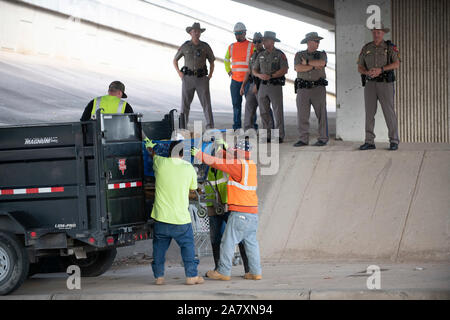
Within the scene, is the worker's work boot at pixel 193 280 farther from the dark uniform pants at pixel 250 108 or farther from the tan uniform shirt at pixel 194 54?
the tan uniform shirt at pixel 194 54

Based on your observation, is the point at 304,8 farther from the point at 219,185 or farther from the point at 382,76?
the point at 219,185

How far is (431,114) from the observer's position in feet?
50.6

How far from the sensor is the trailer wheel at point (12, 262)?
30.5 ft

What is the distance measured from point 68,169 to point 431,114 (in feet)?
28.2

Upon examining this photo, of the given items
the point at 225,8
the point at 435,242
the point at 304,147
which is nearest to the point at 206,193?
the point at 435,242

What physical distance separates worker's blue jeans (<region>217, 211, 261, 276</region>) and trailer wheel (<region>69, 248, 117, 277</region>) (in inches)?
72.1

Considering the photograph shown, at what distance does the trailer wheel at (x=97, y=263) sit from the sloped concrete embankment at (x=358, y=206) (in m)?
2.30

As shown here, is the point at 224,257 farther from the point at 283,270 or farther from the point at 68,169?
the point at 68,169

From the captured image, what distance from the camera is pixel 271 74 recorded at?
1481 centimetres

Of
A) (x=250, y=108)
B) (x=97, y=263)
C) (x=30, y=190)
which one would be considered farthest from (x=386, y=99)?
(x=30, y=190)

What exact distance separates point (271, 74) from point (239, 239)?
5.85 metres
